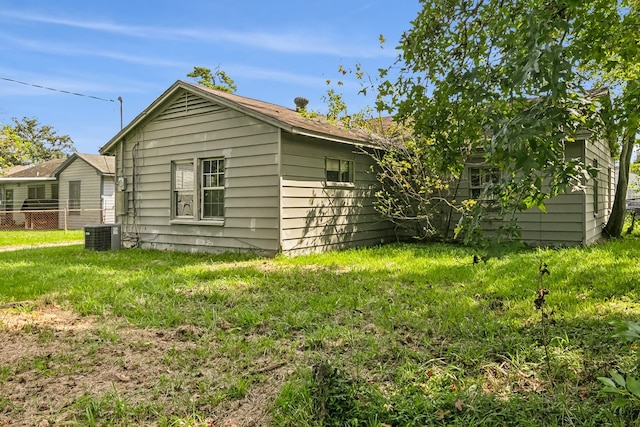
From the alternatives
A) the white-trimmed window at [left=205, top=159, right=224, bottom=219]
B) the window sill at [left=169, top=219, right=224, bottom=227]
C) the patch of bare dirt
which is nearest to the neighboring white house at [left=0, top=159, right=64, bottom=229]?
the window sill at [left=169, top=219, right=224, bottom=227]

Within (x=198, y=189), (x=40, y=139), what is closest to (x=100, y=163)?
(x=198, y=189)

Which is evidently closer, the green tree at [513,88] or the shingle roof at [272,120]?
the green tree at [513,88]

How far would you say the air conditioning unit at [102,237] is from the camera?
9844mm

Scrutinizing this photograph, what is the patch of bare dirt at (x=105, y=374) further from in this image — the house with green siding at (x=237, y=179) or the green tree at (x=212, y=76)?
the green tree at (x=212, y=76)

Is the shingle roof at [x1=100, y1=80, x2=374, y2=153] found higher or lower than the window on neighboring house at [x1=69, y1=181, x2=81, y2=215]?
higher

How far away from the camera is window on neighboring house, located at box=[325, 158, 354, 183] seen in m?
9.23

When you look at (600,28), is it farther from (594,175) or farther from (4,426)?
Result: (4,426)

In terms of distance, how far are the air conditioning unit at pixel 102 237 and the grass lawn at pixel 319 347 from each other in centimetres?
356

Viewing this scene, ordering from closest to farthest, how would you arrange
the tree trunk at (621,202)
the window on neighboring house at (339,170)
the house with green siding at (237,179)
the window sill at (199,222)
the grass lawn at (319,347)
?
the grass lawn at (319,347) < the house with green siding at (237,179) < the window sill at (199,222) < the window on neighboring house at (339,170) < the tree trunk at (621,202)

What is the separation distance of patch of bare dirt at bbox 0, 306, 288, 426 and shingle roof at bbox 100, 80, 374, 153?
493 centimetres

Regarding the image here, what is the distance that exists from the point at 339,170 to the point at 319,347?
6578mm

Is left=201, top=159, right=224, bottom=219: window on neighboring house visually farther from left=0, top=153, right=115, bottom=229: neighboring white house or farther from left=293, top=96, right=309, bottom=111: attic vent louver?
left=0, top=153, right=115, bottom=229: neighboring white house

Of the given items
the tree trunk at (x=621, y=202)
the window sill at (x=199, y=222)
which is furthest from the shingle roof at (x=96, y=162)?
the tree trunk at (x=621, y=202)

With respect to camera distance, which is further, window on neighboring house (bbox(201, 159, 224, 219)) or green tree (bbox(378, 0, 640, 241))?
window on neighboring house (bbox(201, 159, 224, 219))
